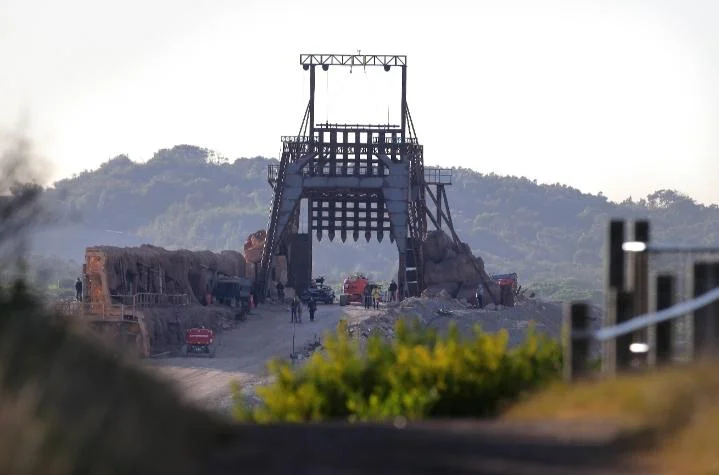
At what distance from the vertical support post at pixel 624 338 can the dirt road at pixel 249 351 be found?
112ft

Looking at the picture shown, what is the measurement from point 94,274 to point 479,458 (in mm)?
65959

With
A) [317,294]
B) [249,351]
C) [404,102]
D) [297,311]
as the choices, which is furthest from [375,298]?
[249,351]

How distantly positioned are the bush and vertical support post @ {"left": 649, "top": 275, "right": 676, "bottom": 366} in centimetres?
113

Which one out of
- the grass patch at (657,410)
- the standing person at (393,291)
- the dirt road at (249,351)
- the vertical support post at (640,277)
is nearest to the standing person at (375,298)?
the dirt road at (249,351)

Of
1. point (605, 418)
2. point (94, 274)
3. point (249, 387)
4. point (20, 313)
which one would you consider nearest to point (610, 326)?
point (605, 418)

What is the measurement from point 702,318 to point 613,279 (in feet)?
2.79

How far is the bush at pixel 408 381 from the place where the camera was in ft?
49.1

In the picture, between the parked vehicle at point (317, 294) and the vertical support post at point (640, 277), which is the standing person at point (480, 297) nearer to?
the parked vehicle at point (317, 294)

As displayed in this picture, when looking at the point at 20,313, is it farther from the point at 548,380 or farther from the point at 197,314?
the point at 197,314

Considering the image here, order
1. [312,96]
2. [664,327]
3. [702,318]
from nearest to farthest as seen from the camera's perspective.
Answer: [664,327] → [702,318] → [312,96]

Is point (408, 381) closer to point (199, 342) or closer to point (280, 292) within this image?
point (199, 342)

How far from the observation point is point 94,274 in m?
75.4

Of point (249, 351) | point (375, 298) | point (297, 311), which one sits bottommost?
point (249, 351)

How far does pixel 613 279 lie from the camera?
15180 mm
